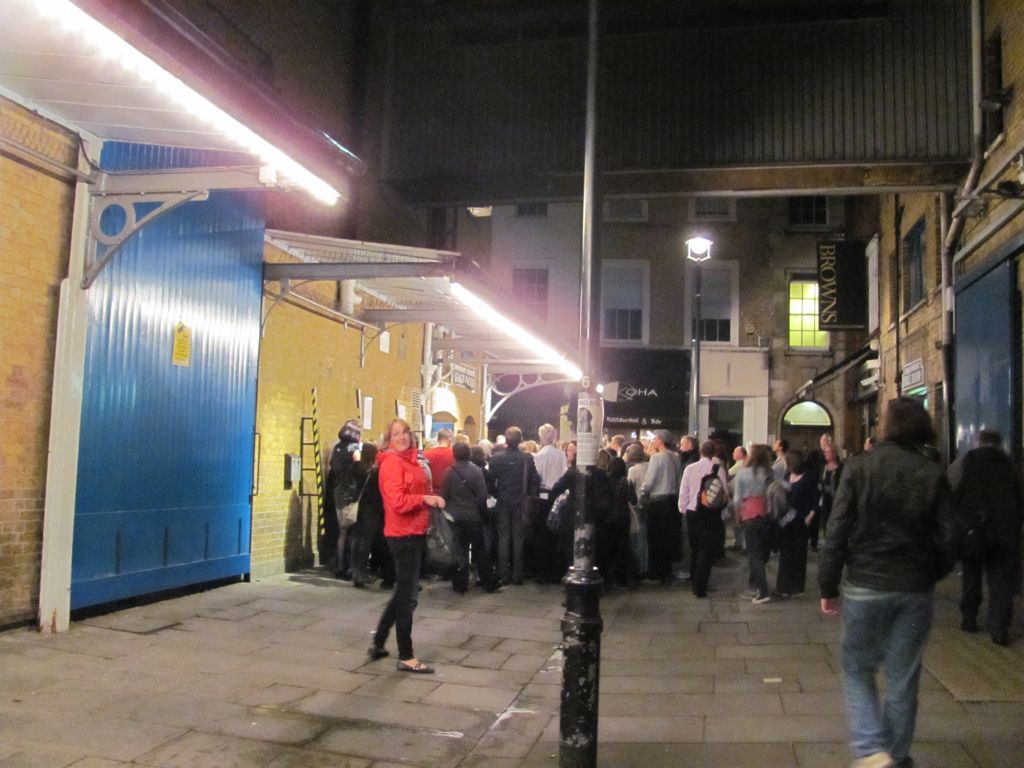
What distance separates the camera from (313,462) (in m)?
11.9

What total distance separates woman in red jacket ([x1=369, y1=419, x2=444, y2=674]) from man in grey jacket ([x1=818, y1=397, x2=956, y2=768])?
3371 millimetres

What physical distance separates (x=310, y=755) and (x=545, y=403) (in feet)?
71.2

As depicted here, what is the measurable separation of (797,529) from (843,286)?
1004cm

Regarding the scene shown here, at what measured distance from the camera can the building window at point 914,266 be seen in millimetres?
15469

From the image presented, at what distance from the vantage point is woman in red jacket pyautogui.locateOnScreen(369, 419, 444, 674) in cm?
683

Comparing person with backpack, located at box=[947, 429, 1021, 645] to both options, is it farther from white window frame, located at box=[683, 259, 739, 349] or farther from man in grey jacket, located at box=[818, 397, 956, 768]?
Answer: white window frame, located at box=[683, 259, 739, 349]

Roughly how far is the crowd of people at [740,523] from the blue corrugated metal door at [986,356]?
2007mm

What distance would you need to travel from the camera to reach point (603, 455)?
1109 centimetres

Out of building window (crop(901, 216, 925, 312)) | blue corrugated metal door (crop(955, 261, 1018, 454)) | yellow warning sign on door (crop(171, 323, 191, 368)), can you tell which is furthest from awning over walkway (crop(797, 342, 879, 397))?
yellow warning sign on door (crop(171, 323, 191, 368))

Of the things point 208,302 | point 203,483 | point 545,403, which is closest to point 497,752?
point 203,483

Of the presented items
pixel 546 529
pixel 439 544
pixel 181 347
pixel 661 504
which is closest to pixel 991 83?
pixel 661 504

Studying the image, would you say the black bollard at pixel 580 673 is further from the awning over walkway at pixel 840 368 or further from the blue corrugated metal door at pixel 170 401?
the awning over walkway at pixel 840 368

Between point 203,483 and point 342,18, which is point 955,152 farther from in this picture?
point 203,483

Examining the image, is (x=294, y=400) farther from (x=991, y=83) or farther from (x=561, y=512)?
(x=991, y=83)
